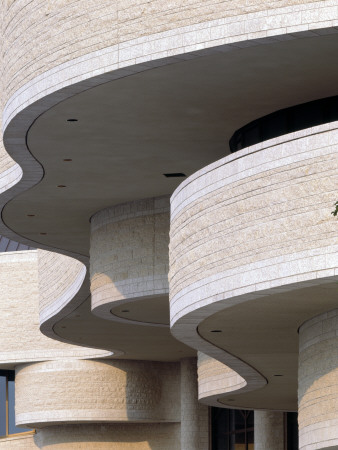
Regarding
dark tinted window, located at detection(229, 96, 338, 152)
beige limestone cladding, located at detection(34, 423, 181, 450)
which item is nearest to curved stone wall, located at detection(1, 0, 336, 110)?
dark tinted window, located at detection(229, 96, 338, 152)

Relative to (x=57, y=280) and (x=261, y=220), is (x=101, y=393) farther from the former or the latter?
(x=261, y=220)

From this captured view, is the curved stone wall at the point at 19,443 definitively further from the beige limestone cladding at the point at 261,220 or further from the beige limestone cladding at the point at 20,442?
the beige limestone cladding at the point at 261,220

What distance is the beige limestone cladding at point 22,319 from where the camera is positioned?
50.5 m

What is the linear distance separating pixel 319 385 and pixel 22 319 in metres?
31.7

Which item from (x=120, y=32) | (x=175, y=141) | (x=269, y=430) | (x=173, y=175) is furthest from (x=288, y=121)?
(x=269, y=430)

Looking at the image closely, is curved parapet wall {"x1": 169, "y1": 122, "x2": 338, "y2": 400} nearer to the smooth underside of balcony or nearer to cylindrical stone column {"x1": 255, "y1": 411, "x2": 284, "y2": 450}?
the smooth underside of balcony

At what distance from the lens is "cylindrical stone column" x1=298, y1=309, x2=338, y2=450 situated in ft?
67.3

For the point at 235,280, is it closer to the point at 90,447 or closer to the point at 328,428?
the point at 328,428

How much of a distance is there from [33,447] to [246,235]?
124 feet

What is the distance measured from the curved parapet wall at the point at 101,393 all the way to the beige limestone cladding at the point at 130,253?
17.3 m

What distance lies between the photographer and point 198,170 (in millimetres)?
24984

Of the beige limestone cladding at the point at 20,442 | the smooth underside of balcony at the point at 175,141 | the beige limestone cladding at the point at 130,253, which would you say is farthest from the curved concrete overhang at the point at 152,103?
the beige limestone cladding at the point at 20,442

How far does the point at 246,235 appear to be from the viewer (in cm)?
1972

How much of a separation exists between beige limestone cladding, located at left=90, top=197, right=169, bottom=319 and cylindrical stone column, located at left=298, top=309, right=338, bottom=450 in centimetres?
779
